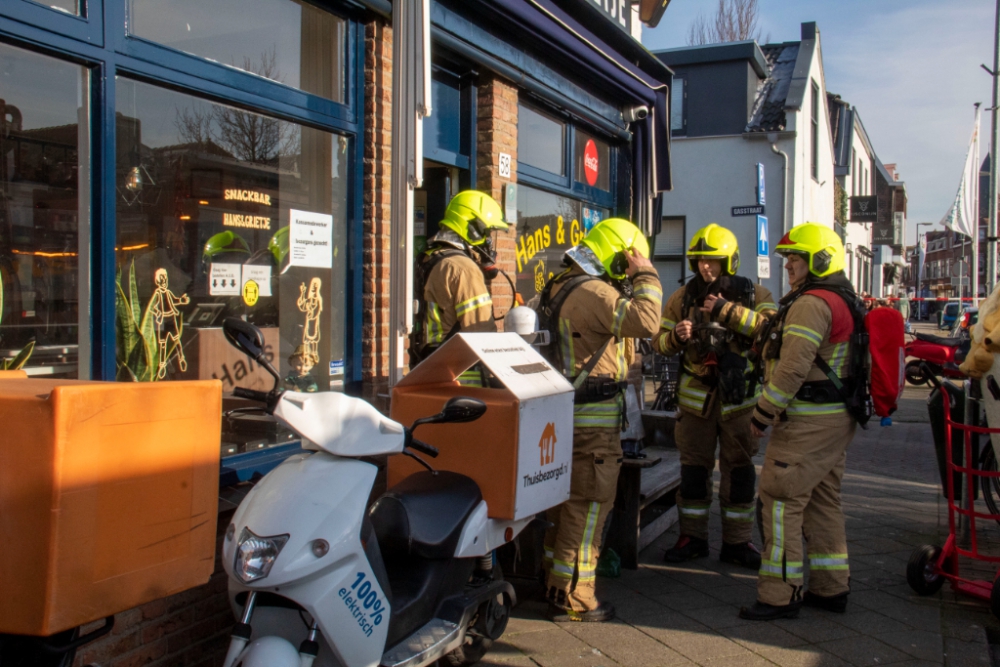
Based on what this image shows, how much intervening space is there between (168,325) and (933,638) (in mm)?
4074

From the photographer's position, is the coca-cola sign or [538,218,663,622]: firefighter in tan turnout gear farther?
the coca-cola sign

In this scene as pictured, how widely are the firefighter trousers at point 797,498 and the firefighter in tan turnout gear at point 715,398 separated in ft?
2.39

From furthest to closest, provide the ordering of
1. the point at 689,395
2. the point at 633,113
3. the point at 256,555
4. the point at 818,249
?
1. the point at 633,113
2. the point at 689,395
3. the point at 818,249
4. the point at 256,555

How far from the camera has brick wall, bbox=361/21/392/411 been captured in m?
4.72

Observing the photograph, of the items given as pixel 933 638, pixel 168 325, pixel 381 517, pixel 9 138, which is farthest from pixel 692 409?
pixel 9 138

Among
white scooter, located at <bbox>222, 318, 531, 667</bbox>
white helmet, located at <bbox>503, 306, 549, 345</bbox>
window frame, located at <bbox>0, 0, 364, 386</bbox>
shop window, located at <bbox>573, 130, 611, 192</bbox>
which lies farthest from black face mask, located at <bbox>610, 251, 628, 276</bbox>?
shop window, located at <bbox>573, 130, 611, 192</bbox>

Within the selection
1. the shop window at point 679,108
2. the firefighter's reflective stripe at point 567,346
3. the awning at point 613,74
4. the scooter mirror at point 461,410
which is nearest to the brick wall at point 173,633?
the scooter mirror at point 461,410

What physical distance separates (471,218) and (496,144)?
1508 millimetres

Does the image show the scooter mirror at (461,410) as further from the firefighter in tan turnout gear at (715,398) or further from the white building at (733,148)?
the white building at (733,148)

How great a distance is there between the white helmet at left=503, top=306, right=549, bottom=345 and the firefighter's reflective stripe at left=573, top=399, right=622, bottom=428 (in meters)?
0.41

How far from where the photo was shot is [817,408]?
14.1ft

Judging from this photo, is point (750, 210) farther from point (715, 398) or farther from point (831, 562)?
point (831, 562)

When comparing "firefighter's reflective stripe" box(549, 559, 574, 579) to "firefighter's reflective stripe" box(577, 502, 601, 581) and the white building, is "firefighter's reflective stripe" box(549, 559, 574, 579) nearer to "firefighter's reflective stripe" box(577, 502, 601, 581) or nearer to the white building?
"firefighter's reflective stripe" box(577, 502, 601, 581)

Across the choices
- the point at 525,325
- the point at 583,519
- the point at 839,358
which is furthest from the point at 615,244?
the point at 583,519
